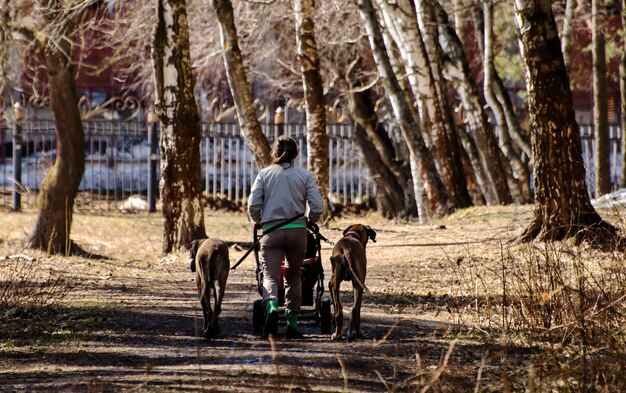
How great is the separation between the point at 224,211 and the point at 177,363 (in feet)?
73.6

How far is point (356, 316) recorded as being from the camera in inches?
389

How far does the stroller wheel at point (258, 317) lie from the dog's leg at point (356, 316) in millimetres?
787

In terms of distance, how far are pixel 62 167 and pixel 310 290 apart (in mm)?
10113

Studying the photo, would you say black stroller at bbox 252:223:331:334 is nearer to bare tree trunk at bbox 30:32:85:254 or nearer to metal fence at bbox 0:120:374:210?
bare tree trunk at bbox 30:32:85:254

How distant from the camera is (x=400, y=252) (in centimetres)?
1788

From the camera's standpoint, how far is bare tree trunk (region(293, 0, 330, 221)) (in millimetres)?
23031

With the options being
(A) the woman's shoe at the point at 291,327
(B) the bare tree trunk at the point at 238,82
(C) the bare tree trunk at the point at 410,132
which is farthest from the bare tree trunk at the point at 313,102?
(A) the woman's shoe at the point at 291,327

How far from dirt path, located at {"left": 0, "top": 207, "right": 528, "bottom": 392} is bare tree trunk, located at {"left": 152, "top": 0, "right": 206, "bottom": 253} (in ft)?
2.81

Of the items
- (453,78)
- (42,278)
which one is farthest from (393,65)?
(42,278)

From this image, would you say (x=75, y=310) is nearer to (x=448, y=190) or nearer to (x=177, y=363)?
(x=177, y=363)

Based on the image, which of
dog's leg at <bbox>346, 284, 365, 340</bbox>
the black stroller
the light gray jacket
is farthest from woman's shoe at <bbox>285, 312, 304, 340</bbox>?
the light gray jacket

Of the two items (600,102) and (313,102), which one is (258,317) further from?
(600,102)

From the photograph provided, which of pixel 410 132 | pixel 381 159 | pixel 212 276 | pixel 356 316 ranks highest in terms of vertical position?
pixel 410 132

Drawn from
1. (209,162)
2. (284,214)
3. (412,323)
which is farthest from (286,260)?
(209,162)
